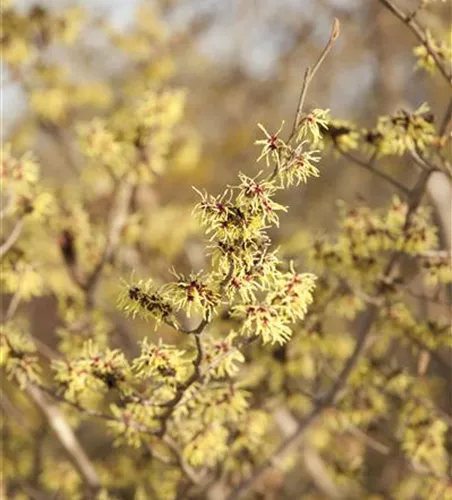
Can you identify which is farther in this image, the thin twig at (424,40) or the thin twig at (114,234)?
the thin twig at (114,234)

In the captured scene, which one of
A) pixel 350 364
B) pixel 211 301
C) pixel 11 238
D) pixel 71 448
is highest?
pixel 11 238

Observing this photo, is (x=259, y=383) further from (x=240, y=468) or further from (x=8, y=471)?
(x=8, y=471)

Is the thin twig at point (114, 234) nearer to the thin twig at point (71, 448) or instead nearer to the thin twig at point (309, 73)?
the thin twig at point (71, 448)

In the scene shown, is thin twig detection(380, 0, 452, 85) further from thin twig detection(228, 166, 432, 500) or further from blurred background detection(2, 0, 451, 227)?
blurred background detection(2, 0, 451, 227)

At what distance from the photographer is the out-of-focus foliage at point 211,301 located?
104 inches

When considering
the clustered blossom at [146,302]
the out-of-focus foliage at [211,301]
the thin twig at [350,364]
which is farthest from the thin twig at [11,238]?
the thin twig at [350,364]

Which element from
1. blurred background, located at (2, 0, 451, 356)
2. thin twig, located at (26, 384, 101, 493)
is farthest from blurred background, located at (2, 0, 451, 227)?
thin twig, located at (26, 384, 101, 493)

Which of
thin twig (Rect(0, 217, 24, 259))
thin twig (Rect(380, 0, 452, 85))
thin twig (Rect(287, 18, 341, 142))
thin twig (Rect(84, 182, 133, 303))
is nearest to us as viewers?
thin twig (Rect(287, 18, 341, 142))

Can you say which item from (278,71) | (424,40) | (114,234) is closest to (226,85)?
(278,71)

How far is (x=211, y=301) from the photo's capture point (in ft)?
8.21

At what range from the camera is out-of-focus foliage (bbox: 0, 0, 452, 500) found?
8.64ft

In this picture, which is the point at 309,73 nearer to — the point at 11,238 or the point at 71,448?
the point at 11,238

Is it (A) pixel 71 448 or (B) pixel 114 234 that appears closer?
(A) pixel 71 448

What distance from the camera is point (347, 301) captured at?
4184mm
